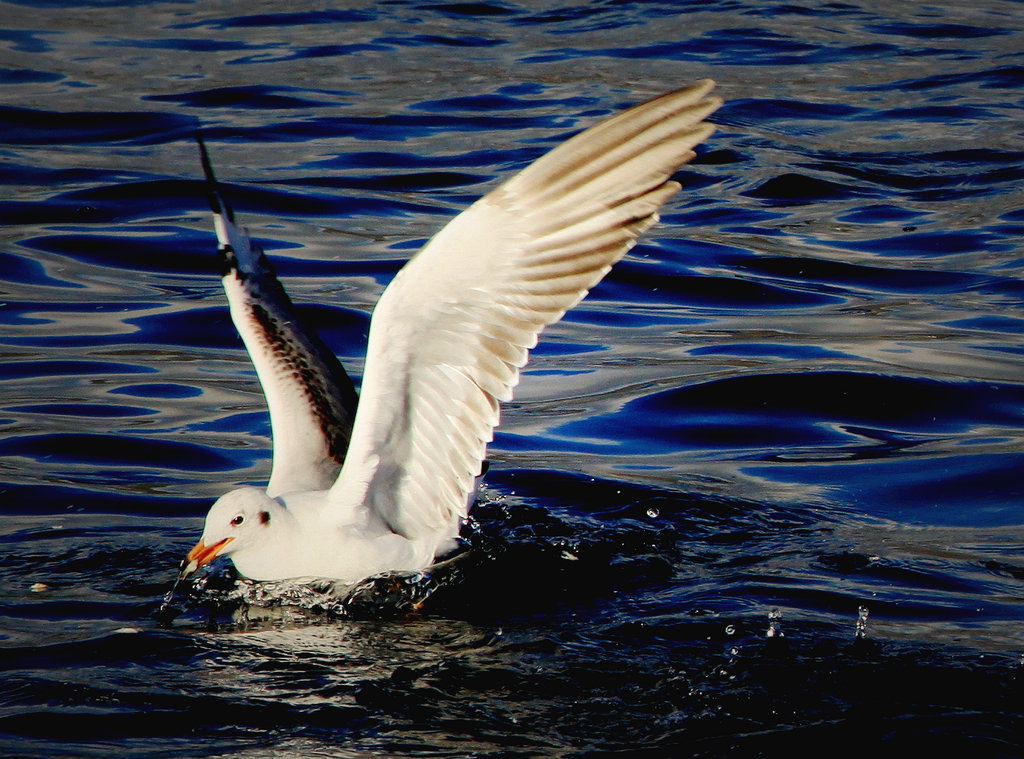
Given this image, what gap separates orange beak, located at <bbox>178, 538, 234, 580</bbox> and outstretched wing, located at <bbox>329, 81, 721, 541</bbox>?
0.61 metres

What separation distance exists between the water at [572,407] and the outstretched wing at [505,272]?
876mm

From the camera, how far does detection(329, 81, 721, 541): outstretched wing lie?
5.23 m

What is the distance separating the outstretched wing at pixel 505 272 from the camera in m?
5.23

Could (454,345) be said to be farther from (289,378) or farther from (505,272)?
(289,378)

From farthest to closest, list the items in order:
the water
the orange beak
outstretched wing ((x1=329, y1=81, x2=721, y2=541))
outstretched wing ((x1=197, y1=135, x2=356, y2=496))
Answer: 1. outstretched wing ((x1=197, y1=135, x2=356, y2=496))
2. the orange beak
3. outstretched wing ((x1=329, y1=81, x2=721, y2=541))
4. the water

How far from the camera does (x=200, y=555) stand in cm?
577

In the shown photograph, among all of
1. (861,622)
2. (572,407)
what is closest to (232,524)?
(861,622)

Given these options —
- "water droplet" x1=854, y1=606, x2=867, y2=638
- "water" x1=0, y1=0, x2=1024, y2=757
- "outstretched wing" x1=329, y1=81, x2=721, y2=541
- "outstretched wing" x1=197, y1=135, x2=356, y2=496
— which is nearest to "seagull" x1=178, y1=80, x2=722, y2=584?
"outstretched wing" x1=329, y1=81, x2=721, y2=541

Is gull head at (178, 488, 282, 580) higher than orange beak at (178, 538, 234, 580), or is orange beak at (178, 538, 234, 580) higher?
gull head at (178, 488, 282, 580)

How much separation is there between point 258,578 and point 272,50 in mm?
11639

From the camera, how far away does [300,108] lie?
14445 mm

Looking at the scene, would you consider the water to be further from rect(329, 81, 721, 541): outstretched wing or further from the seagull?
rect(329, 81, 721, 541): outstretched wing

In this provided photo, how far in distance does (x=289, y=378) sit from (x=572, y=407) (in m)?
2.11

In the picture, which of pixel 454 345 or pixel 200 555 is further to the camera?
pixel 200 555
